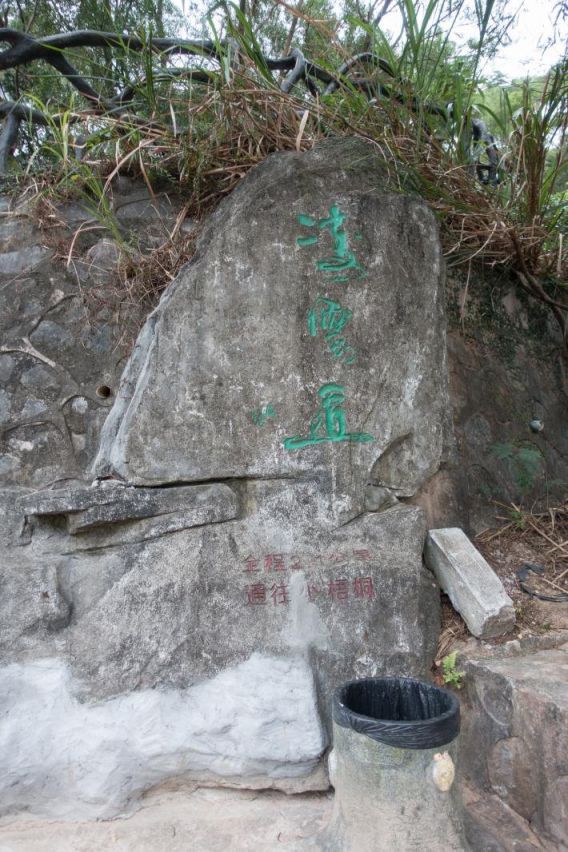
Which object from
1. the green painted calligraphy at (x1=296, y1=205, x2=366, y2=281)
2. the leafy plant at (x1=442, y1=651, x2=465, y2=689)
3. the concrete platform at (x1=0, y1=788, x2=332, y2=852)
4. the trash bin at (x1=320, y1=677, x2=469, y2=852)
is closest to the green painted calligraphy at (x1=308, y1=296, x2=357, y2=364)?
the green painted calligraphy at (x1=296, y1=205, x2=366, y2=281)

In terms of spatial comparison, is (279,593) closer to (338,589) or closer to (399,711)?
(338,589)

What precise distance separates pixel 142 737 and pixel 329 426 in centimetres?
134

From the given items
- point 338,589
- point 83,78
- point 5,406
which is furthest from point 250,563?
point 83,78

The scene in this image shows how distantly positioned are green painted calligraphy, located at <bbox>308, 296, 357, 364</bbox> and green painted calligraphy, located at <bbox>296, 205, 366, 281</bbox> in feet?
0.43

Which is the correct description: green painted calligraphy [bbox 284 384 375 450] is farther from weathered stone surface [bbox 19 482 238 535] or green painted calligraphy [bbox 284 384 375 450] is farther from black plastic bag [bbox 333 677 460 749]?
black plastic bag [bbox 333 677 460 749]

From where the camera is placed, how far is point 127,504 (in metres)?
2.54

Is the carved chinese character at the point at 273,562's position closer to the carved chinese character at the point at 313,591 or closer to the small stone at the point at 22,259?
the carved chinese character at the point at 313,591

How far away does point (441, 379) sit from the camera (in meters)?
2.94

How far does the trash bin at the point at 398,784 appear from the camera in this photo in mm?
1908

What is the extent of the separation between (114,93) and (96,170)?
4.48ft

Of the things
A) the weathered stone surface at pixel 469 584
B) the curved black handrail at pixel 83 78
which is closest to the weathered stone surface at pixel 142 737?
the weathered stone surface at pixel 469 584

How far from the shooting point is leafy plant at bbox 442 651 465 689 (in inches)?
101

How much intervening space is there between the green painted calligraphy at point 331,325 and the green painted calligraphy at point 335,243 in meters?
0.13

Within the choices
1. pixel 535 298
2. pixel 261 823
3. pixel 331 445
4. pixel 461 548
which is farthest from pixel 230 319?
pixel 535 298
